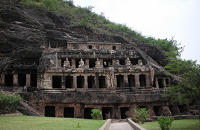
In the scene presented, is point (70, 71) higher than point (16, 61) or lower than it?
lower

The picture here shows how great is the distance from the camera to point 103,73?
27234mm

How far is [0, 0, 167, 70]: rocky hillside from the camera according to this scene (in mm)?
30194

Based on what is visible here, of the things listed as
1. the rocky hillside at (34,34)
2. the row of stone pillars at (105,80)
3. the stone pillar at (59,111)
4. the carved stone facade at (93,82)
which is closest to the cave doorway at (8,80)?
the carved stone facade at (93,82)

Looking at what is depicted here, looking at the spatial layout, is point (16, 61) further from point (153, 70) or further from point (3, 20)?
point (153, 70)

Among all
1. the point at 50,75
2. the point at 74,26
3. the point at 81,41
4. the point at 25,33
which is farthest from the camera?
the point at 74,26

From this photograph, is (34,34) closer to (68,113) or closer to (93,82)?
(93,82)

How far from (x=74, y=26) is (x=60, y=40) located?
9.19 m

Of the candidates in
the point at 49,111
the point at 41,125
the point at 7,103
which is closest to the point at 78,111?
the point at 49,111

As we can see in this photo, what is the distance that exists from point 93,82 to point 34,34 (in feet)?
48.3

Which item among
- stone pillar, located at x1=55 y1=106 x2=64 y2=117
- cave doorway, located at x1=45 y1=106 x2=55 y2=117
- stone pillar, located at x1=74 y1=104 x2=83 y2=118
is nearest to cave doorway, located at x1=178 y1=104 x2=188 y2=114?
stone pillar, located at x1=74 y1=104 x2=83 y2=118

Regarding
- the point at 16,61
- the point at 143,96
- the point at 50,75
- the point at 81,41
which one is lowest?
the point at 143,96

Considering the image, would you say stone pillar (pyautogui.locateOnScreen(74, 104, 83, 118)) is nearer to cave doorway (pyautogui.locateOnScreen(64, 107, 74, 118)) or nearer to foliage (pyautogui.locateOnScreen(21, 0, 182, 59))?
cave doorway (pyautogui.locateOnScreen(64, 107, 74, 118))

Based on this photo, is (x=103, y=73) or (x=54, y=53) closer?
(x=103, y=73)

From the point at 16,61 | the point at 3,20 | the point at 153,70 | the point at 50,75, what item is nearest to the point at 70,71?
the point at 50,75
